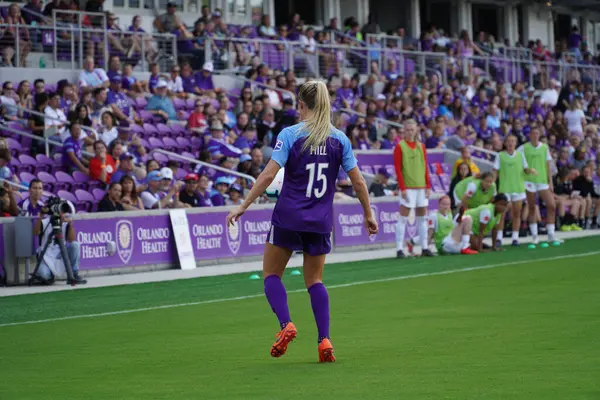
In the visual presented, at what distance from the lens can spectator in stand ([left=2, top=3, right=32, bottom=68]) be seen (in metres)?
25.6

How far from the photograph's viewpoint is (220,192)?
22781 mm

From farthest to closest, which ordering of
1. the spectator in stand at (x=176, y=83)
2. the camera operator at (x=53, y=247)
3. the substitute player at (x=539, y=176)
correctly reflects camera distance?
the spectator in stand at (x=176, y=83)
the substitute player at (x=539, y=176)
the camera operator at (x=53, y=247)

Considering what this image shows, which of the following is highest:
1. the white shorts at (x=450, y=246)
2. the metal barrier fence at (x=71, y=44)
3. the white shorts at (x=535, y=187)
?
the metal barrier fence at (x=71, y=44)

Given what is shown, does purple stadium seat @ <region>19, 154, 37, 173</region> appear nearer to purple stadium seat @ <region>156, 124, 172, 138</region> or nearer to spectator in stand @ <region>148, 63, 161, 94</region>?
purple stadium seat @ <region>156, 124, 172, 138</region>

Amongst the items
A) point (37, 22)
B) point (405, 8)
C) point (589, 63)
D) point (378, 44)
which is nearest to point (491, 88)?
point (378, 44)

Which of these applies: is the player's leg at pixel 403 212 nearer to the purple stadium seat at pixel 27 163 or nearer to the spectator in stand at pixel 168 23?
the purple stadium seat at pixel 27 163

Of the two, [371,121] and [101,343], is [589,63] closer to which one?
[371,121]

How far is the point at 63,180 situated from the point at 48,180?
10.0 inches

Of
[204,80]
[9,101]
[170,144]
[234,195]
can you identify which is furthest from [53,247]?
[204,80]

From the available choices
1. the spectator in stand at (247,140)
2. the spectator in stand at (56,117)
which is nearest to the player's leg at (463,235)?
the spectator in stand at (247,140)

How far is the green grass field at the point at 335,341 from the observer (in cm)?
768

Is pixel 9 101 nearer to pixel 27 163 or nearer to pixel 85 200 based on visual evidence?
pixel 27 163

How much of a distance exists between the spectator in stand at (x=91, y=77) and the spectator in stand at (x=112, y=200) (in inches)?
213

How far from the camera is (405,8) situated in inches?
1810
